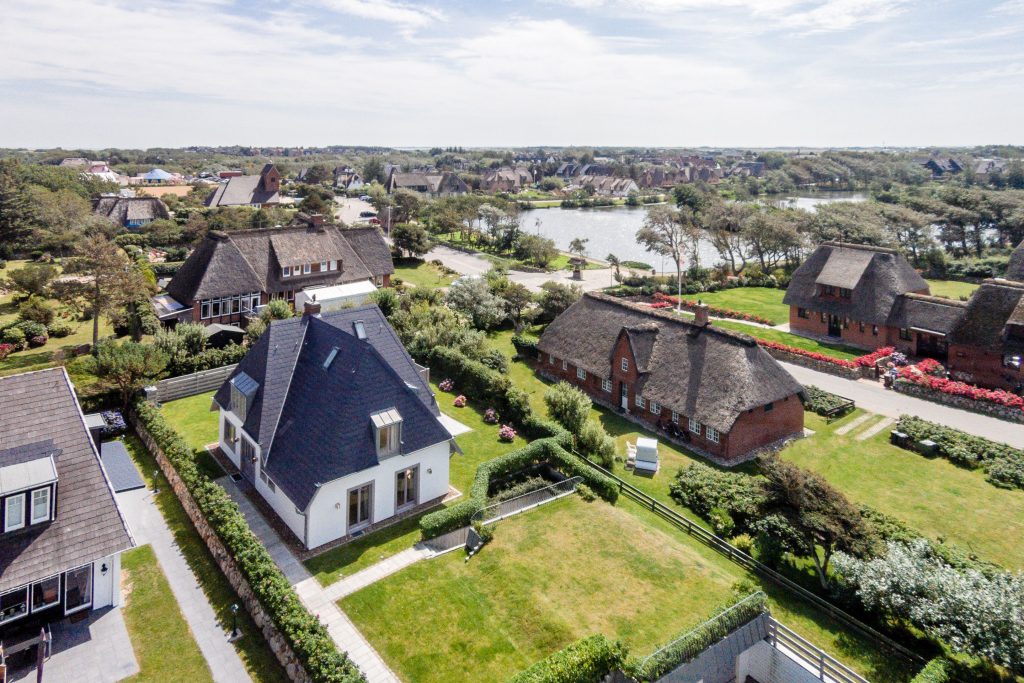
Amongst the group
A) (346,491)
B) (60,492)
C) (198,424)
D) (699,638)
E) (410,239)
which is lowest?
(198,424)

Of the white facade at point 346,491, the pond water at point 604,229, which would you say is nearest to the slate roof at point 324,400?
the white facade at point 346,491

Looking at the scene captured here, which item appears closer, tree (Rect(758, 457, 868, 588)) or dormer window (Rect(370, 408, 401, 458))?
tree (Rect(758, 457, 868, 588))

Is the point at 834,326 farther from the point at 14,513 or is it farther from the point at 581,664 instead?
the point at 14,513

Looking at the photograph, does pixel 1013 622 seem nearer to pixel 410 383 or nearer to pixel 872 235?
pixel 410 383

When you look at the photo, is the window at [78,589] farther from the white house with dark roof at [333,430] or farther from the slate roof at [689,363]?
the slate roof at [689,363]

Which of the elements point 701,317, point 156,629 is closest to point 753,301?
point 701,317

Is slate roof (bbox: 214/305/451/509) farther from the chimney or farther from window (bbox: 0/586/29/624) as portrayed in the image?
the chimney

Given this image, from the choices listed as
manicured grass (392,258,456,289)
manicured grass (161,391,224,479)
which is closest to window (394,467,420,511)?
manicured grass (161,391,224,479)
